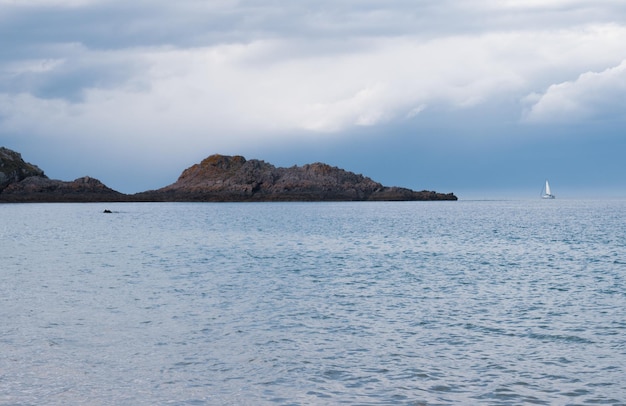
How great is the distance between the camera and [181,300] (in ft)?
95.7

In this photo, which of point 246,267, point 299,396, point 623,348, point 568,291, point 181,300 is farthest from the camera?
point 246,267

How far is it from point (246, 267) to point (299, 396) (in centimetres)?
3083

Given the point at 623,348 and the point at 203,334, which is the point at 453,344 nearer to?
the point at 623,348

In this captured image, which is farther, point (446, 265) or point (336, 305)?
point (446, 265)

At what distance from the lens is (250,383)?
52.1 feet

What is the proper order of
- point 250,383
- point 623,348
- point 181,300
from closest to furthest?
1. point 250,383
2. point 623,348
3. point 181,300

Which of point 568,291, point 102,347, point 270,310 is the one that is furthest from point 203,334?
point 568,291

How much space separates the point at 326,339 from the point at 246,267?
2491 cm

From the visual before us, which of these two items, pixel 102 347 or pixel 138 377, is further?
pixel 102 347

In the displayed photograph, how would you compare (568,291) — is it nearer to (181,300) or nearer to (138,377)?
(181,300)

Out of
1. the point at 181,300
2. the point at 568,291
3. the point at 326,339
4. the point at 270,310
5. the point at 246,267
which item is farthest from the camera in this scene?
the point at 246,267

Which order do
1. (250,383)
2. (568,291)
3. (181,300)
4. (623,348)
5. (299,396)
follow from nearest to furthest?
(299,396), (250,383), (623,348), (181,300), (568,291)

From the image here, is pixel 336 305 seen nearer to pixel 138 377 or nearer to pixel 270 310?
pixel 270 310

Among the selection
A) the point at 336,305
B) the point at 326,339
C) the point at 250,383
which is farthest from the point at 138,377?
the point at 336,305
